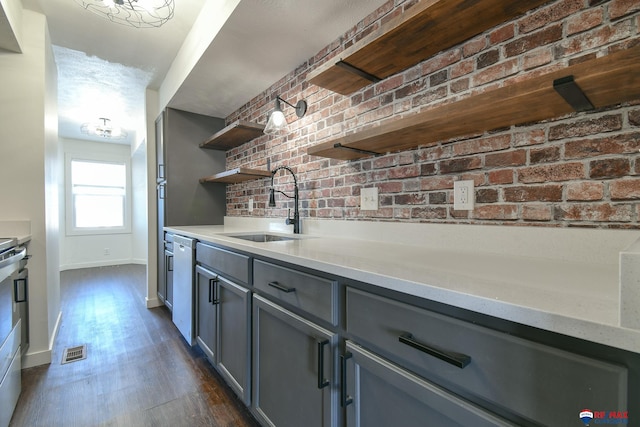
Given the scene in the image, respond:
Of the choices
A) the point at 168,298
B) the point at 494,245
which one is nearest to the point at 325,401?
the point at 494,245

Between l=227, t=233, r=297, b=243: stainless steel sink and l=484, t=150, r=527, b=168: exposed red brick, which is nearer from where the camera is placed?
l=484, t=150, r=527, b=168: exposed red brick

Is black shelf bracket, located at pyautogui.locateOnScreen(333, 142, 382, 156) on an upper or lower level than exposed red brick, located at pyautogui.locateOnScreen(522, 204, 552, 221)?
upper

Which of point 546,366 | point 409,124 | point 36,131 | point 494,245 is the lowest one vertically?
point 546,366

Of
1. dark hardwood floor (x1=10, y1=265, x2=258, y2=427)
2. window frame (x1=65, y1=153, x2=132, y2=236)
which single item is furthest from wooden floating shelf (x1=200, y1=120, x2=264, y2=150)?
window frame (x1=65, y1=153, x2=132, y2=236)

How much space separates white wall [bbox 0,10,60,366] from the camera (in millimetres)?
2020

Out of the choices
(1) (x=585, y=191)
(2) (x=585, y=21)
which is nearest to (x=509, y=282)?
(1) (x=585, y=191)

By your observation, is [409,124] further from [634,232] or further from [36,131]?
[36,131]

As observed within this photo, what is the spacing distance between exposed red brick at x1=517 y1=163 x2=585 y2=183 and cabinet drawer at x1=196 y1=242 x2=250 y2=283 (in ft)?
3.93

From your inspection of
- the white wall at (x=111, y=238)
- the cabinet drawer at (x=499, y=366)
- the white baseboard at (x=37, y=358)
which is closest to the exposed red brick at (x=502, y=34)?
the cabinet drawer at (x=499, y=366)

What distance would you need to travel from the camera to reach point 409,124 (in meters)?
1.10

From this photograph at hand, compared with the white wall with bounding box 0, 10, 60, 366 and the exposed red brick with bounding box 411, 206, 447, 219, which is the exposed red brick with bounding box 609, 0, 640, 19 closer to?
the exposed red brick with bounding box 411, 206, 447, 219

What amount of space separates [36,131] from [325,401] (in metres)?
2.65

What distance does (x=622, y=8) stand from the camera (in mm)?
859

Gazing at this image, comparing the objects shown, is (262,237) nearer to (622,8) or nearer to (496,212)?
(496,212)
